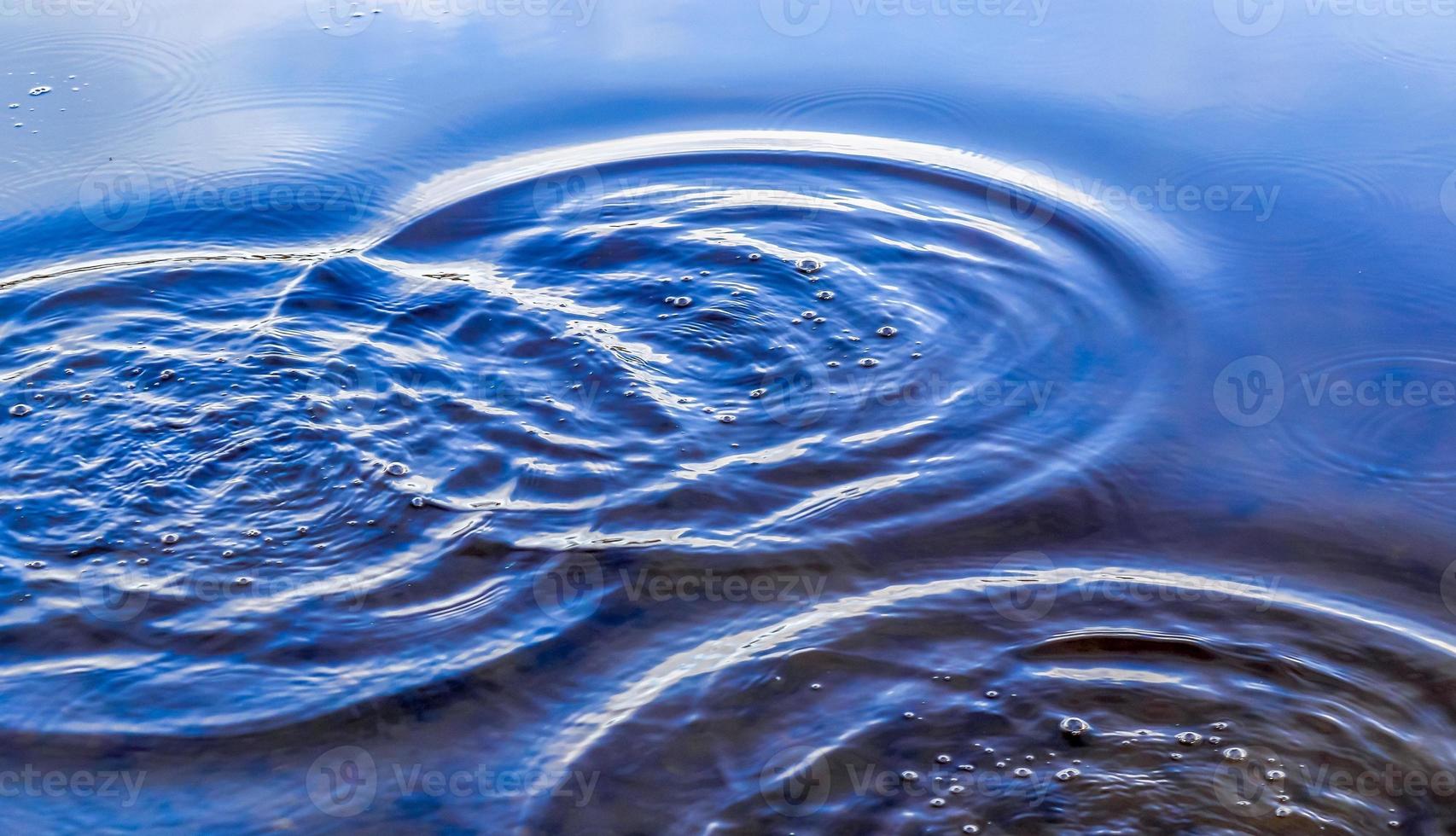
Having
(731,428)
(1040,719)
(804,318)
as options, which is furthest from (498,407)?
Result: (1040,719)

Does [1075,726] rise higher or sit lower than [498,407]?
lower

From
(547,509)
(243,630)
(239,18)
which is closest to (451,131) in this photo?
(239,18)

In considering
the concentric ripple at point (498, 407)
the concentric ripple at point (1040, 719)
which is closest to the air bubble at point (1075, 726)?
the concentric ripple at point (1040, 719)

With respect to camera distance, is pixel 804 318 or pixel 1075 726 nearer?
pixel 1075 726

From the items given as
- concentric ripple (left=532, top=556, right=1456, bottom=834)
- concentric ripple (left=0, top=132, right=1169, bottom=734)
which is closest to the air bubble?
concentric ripple (left=532, top=556, right=1456, bottom=834)

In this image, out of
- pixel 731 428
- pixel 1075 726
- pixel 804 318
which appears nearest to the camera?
pixel 1075 726

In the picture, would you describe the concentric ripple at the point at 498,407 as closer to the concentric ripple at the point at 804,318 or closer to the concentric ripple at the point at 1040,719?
the concentric ripple at the point at 804,318

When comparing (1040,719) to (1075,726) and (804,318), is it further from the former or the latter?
(804,318)
